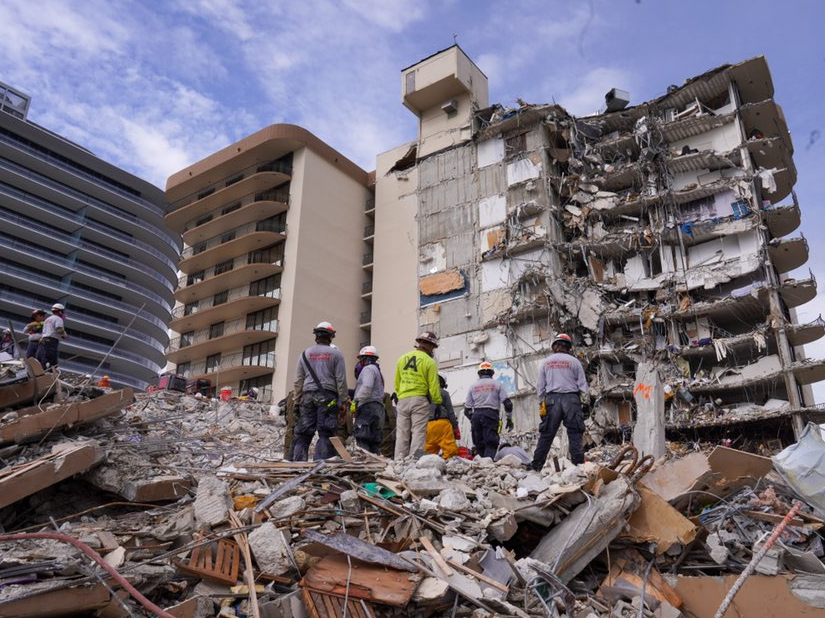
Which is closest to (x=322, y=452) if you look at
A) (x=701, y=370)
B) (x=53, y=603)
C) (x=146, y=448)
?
(x=146, y=448)

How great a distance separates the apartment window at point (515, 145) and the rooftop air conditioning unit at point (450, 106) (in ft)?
13.9

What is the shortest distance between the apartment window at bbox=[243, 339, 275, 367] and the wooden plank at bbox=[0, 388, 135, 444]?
28.1 meters

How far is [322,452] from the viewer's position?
25.8 ft

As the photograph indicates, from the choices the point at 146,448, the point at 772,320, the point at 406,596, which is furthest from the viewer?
the point at 772,320

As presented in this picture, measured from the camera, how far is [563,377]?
820 centimetres

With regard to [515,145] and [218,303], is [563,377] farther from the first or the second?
[218,303]

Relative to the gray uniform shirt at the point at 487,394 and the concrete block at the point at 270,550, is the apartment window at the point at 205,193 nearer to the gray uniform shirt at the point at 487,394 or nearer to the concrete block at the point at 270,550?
the gray uniform shirt at the point at 487,394

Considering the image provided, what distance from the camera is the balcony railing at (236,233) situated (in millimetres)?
38812

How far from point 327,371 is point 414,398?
48.0 inches

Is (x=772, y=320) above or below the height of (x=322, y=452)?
above

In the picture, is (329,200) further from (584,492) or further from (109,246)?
(584,492)

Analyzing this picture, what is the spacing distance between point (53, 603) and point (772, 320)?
26.6m

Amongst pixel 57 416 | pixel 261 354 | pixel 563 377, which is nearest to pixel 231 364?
pixel 261 354

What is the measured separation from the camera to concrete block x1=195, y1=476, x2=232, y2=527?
15.5 ft
